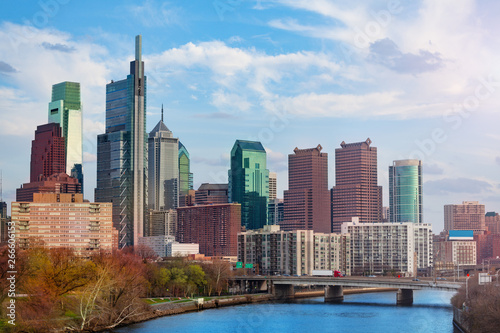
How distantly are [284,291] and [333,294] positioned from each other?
44.1 ft

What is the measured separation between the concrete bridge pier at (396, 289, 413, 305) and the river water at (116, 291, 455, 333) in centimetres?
308

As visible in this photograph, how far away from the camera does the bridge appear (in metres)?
139

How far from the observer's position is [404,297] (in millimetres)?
144625

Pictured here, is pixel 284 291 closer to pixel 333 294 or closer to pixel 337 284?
pixel 333 294

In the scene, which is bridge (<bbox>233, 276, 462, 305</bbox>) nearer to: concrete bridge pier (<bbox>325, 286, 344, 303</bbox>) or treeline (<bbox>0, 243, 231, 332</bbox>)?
concrete bridge pier (<bbox>325, 286, 344, 303</bbox>)

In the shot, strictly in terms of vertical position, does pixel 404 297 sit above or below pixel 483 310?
below

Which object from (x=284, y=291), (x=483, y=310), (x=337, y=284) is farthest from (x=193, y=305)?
(x=483, y=310)

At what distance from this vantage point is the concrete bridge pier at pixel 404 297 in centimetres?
14286

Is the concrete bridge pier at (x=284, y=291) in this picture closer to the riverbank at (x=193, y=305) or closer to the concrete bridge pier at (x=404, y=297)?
the riverbank at (x=193, y=305)

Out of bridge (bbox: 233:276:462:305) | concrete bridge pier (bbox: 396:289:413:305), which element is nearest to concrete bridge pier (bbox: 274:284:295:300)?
bridge (bbox: 233:276:462:305)

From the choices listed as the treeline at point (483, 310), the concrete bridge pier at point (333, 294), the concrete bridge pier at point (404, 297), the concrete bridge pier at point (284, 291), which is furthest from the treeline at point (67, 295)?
the concrete bridge pier at point (284, 291)

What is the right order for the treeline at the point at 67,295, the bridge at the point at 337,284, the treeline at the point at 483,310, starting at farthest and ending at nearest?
the bridge at the point at 337,284, the treeline at the point at 67,295, the treeline at the point at 483,310

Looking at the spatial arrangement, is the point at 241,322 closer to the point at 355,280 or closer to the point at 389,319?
the point at 389,319

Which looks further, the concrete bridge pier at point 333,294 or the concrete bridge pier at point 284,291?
the concrete bridge pier at point 284,291
